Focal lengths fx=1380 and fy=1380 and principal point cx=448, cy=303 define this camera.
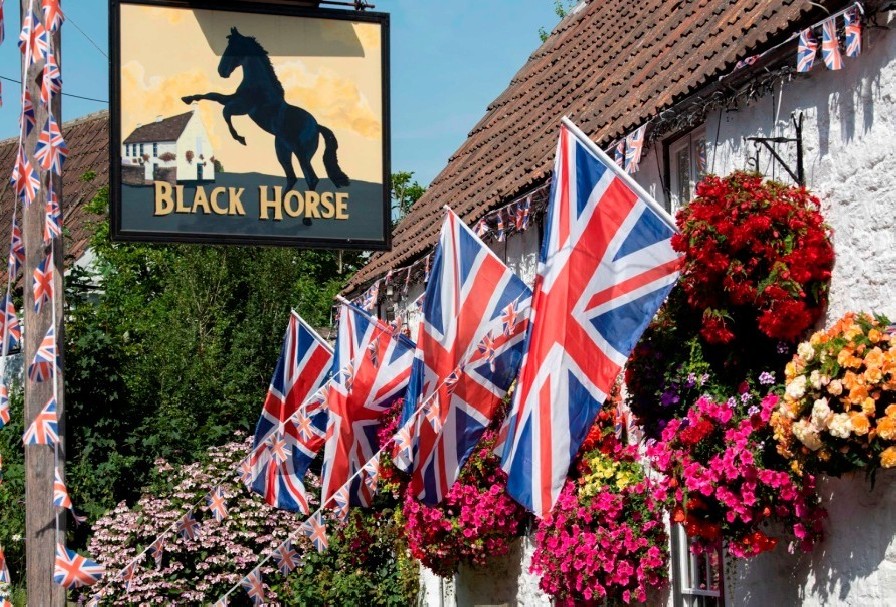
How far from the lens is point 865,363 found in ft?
22.8

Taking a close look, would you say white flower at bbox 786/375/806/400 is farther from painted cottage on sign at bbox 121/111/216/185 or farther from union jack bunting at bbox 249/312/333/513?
union jack bunting at bbox 249/312/333/513

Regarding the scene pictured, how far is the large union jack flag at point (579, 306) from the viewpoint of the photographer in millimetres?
7988

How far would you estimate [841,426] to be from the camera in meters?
6.86

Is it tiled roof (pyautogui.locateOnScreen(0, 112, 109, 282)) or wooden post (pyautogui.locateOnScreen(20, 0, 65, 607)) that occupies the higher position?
tiled roof (pyautogui.locateOnScreen(0, 112, 109, 282))

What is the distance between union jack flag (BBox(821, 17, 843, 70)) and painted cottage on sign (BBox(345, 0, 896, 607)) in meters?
0.01

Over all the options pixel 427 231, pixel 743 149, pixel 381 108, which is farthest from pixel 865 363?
pixel 427 231

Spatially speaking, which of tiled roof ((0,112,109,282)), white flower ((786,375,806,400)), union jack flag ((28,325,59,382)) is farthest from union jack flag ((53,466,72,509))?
tiled roof ((0,112,109,282))

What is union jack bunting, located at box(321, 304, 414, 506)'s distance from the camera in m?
12.9

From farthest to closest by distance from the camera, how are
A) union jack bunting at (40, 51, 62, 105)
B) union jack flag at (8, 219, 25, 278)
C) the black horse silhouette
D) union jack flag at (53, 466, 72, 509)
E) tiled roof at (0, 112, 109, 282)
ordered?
1. tiled roof at (0, 112, 109, 282)
2. the black horse silhouette
3. union jack flag at (8, 219, 25, 278)
4. union jack bunting at (40, 51, 62, 105)
5. union jack flag at (53, 466, 72, 509)

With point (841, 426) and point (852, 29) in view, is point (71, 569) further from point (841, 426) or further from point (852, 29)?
point (852, 29)

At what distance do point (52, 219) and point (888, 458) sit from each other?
4.98 m

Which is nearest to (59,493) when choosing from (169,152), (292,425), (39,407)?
(39,407)

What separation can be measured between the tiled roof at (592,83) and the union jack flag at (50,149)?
4144mm

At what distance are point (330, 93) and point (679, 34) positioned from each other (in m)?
3.11
